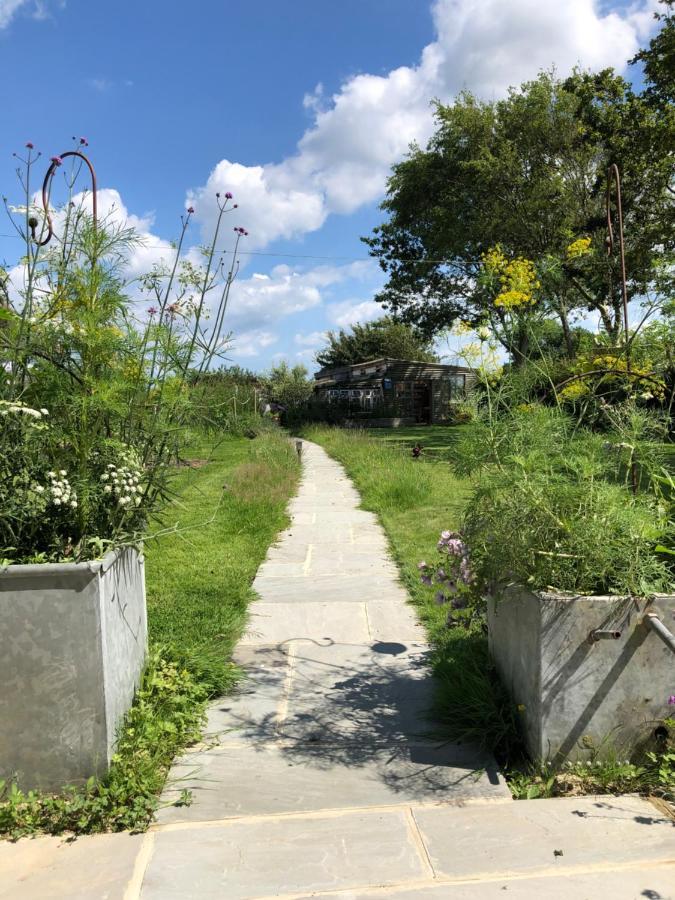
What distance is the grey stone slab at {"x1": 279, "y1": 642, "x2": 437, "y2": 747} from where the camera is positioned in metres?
2.62

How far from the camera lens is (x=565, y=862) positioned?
1.74 metres

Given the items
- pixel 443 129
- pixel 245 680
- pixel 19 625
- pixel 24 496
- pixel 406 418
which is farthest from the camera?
pixel 406 418

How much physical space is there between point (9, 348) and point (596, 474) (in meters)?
2.35

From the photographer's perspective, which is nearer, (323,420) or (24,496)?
(24,496)

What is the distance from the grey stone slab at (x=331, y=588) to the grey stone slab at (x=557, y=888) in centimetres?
279

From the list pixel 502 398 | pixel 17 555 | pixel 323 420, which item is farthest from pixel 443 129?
pixel 17 555

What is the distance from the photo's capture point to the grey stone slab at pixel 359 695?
8.60ft

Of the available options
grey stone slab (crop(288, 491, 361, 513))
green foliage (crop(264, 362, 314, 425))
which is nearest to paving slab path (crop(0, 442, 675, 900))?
grey stone slab (crop(288, 491, 361, 513))

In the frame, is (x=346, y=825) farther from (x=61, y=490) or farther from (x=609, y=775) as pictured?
(x=61, y=490)

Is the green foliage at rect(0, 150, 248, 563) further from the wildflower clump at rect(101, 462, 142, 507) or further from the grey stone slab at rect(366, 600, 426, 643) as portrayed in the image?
the grey stone slab at rect(366, 600, 426, 643)

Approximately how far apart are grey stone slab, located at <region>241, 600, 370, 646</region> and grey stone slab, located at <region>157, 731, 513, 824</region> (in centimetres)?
121

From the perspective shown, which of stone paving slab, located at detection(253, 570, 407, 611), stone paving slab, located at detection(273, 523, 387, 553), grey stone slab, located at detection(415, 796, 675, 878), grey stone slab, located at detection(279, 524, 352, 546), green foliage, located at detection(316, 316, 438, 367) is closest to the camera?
grey stone slab, located at detection(415, 796, 675, 878)

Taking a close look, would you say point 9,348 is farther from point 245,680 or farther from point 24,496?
point 245,680

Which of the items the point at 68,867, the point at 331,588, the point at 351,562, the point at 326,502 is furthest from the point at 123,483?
the point at 326,502
